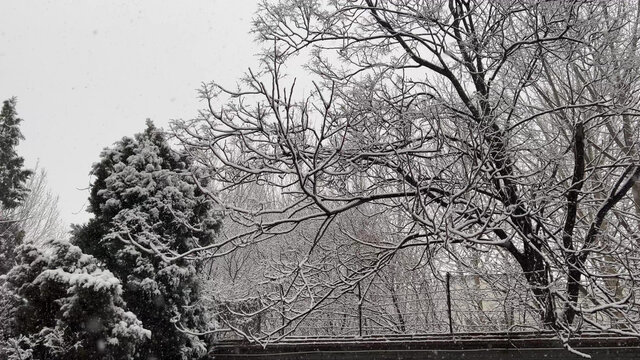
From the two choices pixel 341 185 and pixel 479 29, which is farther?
pixel 341 185

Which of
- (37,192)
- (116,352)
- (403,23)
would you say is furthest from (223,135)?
(37,192)

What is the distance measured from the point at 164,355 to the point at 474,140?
5.44 meters

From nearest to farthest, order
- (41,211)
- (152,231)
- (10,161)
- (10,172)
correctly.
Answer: (152,231) < (10,172) < (10,161) < (41,211)

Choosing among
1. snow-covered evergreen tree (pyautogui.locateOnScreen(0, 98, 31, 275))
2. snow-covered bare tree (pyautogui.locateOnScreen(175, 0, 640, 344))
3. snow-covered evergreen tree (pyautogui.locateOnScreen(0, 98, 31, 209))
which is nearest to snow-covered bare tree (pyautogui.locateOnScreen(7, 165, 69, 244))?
snow-covered evergreen tree (pyautogui.locateOnScreen(0, 98, 31, 275))

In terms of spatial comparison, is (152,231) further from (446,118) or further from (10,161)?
(10,161)

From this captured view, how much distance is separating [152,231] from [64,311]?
6.02 feet

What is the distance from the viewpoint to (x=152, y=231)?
788 cm

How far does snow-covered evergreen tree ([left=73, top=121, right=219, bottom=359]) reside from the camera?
7.70 meters

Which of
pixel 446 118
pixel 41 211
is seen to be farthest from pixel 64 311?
pixel 41 211

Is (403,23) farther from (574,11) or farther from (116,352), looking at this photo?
(116,352)

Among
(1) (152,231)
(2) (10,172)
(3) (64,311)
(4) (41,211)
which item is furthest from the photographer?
(4) (41,211)

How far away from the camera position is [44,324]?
644 cm

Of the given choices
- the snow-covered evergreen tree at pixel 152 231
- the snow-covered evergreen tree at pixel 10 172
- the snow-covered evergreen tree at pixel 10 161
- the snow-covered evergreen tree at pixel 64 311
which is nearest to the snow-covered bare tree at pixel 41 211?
the snow-covered evergreen tree at pixel 10 172

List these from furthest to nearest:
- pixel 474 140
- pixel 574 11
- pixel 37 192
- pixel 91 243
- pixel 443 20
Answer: pixel 37 192 < pixel 91 243 < pixel 443 20 < pixel 574 11 < pixel 474 140
